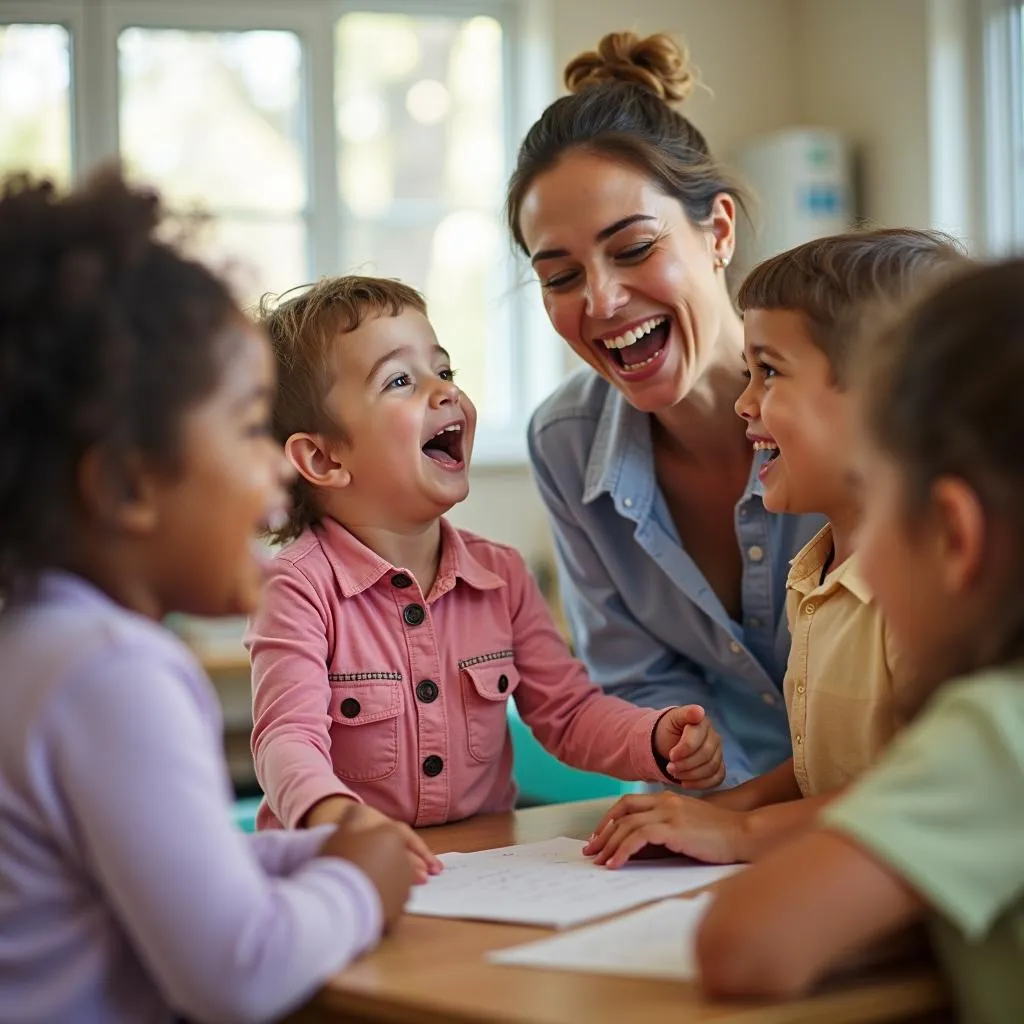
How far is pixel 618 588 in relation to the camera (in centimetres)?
219

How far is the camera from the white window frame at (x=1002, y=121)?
456 cm

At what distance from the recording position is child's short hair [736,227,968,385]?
150cm

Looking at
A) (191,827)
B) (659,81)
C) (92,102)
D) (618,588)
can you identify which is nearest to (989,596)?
(191,827)

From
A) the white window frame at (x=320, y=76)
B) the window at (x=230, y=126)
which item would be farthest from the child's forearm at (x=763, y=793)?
the window at (x=230, y=126)

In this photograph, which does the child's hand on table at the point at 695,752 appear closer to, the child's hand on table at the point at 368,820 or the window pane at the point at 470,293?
the child's hand on table at the point at 368,820

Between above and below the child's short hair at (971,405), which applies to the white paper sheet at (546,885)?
below

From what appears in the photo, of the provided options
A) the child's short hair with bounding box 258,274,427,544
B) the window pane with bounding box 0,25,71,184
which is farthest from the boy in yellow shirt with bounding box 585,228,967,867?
the window pane with bounding box 0,25,71,184

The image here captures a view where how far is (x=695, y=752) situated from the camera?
5.16ft

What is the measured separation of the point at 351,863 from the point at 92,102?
4354 millimetres

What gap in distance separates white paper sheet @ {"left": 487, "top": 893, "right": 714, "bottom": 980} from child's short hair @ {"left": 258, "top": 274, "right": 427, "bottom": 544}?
2.67ft

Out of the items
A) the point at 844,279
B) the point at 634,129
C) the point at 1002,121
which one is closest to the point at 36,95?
the point at 1002,121

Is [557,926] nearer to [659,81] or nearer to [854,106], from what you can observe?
[659,81]

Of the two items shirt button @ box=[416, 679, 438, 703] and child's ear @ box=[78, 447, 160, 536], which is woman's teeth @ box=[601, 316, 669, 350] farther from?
child's ear @ box=[78, 447, 160, 536]

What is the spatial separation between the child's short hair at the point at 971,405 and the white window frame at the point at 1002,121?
3.81 m
